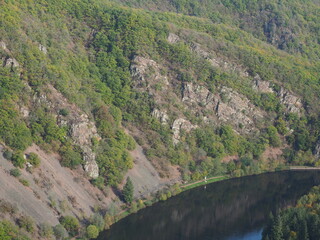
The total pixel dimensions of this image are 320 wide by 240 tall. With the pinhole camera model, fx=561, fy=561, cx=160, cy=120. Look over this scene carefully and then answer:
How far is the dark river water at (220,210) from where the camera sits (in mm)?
103250

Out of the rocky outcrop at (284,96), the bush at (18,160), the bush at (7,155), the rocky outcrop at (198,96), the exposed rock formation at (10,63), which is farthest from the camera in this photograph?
the rocky outcrop at (284,96)

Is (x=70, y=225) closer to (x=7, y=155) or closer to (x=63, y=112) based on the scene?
(x=7, y=155)

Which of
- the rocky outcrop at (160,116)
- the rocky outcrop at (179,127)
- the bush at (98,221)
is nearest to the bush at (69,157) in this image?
the bush at (98,221)

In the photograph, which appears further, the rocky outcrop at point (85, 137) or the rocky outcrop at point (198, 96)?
the rocky outcrop at point (198, 96)

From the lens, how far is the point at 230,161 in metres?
139

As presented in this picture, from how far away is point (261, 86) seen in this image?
160 m

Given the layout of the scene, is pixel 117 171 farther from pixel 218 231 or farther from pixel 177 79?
pixel 177 79

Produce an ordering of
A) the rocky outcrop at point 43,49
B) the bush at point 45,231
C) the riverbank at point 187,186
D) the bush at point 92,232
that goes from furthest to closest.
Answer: the rocky outcrop at point 43,49, the riverbank at point 187,186, the bush at point 92,232, the bush at point 45,231

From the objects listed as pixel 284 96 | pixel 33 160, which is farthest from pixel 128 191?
pixel 284 96

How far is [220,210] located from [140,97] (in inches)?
1545

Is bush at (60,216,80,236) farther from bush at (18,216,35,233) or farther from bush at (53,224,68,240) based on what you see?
bush at (18,216,35,233)

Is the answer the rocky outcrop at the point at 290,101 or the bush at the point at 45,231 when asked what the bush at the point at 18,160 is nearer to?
the bush at the point at 45,231

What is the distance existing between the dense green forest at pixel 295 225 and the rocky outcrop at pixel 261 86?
211ft

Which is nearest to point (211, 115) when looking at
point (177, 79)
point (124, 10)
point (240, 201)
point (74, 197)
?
point (177, 79)
